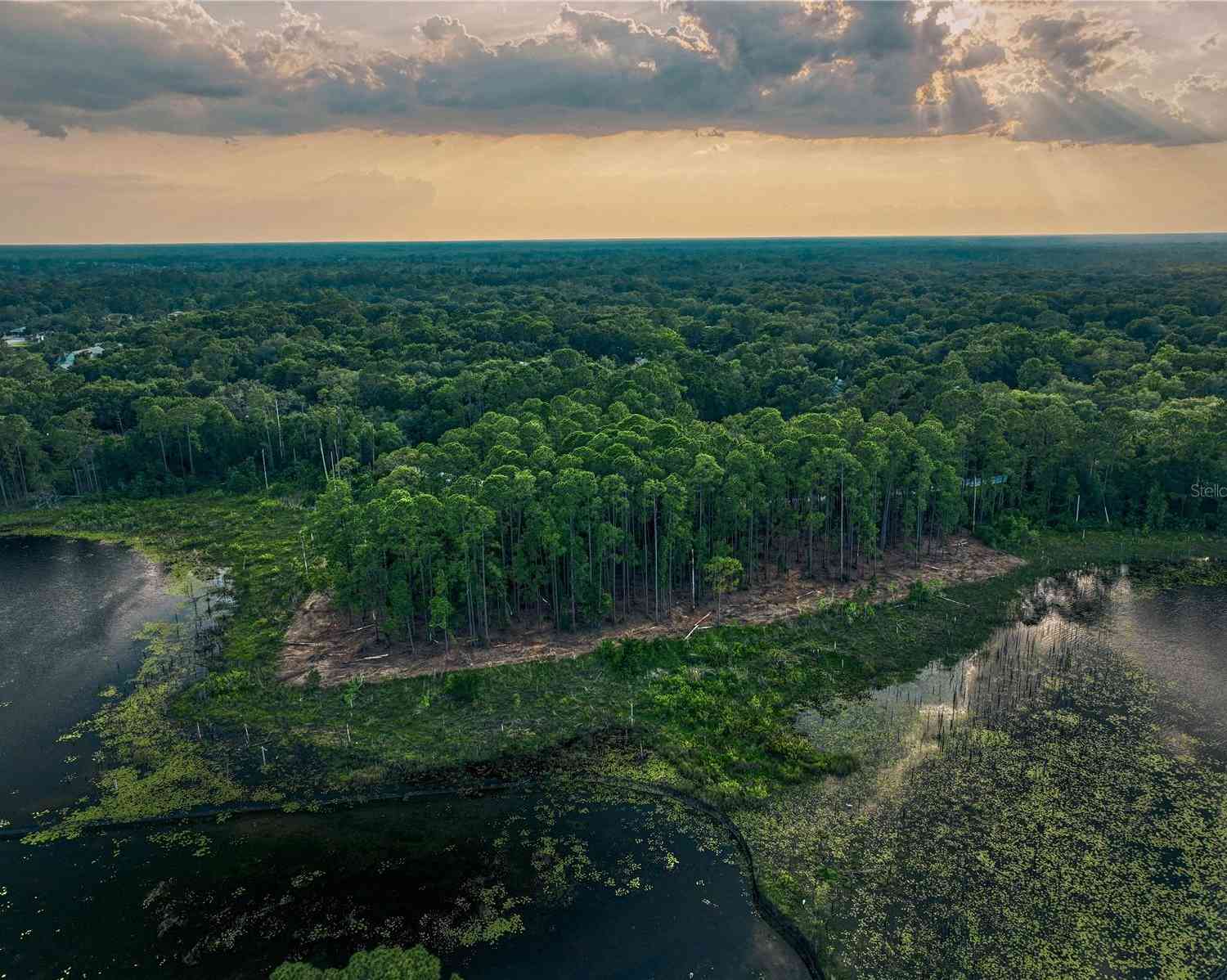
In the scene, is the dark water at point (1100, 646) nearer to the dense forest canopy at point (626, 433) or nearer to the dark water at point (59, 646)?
the dense forest canopy at point (626, 433)

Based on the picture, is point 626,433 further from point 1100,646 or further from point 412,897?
point 412,897

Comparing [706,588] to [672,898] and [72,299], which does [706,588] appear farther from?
[72,299]

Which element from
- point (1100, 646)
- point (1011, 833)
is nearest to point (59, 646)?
point (1011, 833)

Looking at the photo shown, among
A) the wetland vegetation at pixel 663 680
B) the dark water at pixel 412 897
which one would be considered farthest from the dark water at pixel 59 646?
the dark water at pixel 412 897

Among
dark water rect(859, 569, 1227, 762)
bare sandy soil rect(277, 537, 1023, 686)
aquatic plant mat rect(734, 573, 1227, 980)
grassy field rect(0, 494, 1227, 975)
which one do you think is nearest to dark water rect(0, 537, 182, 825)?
grassy field rect(0, 494, 1227, 975)

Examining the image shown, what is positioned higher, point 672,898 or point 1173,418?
point 1173,418

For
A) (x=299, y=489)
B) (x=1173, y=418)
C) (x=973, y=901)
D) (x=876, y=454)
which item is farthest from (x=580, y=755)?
(x=1173, y=418)
